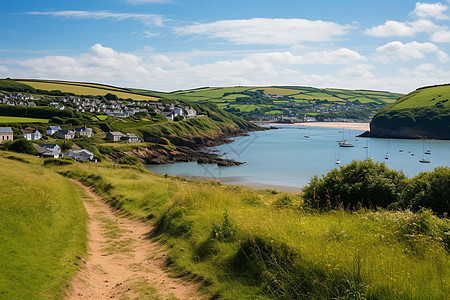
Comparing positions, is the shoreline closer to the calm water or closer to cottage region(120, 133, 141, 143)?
the calm water

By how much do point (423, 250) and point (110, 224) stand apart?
1163 cm

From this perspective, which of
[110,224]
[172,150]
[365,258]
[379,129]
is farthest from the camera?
[379,129]

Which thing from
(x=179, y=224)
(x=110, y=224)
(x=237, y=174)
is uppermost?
(x=179, y=224)

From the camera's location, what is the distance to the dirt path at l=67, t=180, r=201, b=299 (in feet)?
24.3

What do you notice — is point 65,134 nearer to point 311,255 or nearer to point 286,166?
point 286,166

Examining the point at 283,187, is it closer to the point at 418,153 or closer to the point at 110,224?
the point at 110,224

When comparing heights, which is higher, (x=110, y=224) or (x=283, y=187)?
(x=110, y=224)

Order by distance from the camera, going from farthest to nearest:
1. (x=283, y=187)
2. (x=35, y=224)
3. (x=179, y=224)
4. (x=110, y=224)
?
(x=283, y=187) → (x=110, y=224) → (x=179, y=224) → (x=35, y=224)

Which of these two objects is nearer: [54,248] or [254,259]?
[254,259]

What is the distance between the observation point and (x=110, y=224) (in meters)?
13.9

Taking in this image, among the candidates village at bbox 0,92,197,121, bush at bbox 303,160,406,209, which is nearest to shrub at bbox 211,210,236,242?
bush at bbox 303,160,406,209

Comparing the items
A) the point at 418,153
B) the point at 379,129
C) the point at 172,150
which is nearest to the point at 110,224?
the point at 172,150

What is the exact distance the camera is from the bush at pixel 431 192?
37.7ft

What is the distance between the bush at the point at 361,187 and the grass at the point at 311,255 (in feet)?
11.2
